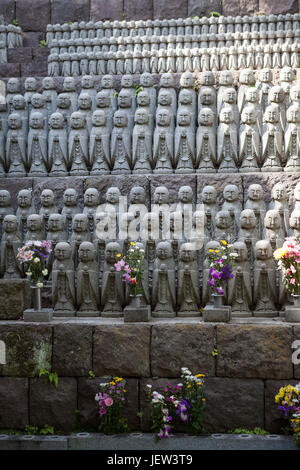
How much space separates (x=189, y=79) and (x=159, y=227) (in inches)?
99.2

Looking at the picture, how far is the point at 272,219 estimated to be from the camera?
791cm

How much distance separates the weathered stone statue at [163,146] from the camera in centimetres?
935

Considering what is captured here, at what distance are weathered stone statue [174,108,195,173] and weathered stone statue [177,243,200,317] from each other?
72.7 inches

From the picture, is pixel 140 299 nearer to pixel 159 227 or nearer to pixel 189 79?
pixel 159 227

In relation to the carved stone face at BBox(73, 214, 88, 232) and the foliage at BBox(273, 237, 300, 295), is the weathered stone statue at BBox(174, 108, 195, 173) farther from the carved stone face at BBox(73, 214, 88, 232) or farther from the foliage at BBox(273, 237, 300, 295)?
the foliage at BBox(273, 237, 300, 295)

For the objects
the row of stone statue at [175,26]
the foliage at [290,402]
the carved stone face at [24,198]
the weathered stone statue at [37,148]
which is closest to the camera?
the foliage at [290,402]

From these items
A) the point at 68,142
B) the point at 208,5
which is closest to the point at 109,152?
the point at 68,142

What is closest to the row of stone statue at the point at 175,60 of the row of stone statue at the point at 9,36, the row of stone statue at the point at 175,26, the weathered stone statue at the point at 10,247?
the row of stone statue at the point at 175,26

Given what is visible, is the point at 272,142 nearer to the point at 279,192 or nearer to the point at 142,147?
the point at 279,192

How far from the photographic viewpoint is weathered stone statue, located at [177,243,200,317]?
7.74m

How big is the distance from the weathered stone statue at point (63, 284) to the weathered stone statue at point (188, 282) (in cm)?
118

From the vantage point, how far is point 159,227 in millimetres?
8461

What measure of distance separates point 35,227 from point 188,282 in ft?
6.30

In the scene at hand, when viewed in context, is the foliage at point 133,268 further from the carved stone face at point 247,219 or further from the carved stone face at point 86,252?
the carved stone face at point 247,219
